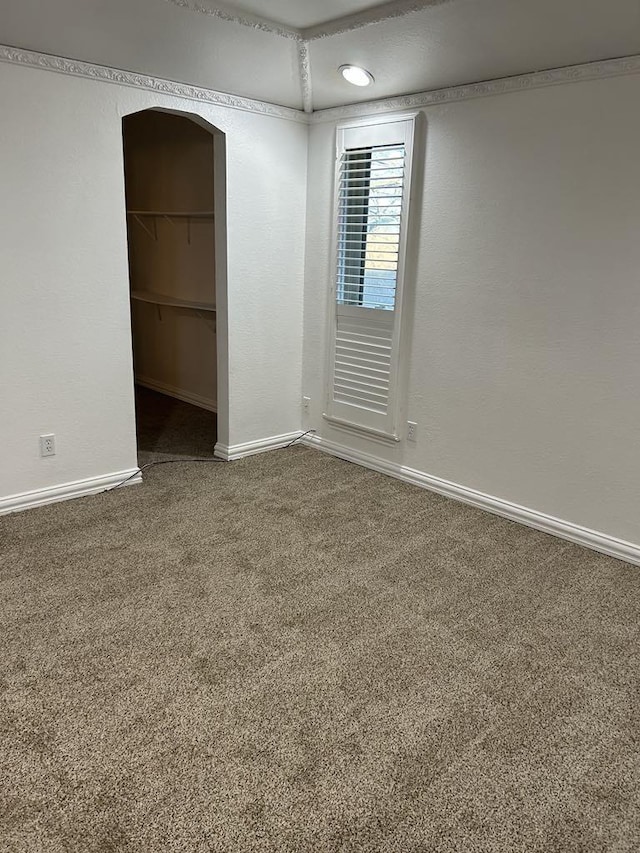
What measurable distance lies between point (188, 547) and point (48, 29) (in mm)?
2374

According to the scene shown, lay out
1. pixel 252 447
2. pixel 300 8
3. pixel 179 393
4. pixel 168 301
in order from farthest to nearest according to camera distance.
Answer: pixel 179 393 < pixel 168 301 < pixel 252 447 < pixel 300 8

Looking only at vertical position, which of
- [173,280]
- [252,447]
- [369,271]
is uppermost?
[369,271]

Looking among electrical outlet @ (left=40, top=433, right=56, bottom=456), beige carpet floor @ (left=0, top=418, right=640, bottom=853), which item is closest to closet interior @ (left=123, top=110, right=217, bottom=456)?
electrical outlet @ (left=40, top=433, right=56, bottom=456)

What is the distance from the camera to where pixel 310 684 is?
215 cm

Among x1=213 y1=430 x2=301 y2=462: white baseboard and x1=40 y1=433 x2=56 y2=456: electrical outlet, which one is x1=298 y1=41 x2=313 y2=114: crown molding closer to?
x1=213 y1=430 x2=301 y2=462: white baseboard

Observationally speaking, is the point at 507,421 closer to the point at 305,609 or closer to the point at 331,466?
the point at 331,466

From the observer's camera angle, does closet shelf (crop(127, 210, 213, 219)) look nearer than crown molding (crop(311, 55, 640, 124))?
No

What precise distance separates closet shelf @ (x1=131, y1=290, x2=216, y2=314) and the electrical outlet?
1741 mm

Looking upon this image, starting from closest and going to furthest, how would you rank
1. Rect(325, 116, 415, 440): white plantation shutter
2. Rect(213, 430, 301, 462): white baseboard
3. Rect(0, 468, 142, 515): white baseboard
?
Rect(0, 468, 142, 515): white baseboard → Rect(325, 116, 415, 440): white plantation shutter → Rect(213, 430, 301, 462): white baseboard

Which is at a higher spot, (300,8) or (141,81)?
(300,8)

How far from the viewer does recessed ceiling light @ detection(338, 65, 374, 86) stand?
3.42m

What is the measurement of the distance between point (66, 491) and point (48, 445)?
28 centimetres

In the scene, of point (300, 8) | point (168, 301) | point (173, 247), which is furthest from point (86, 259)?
point (173, 247)

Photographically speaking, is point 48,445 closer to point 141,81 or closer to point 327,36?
point 141,81
